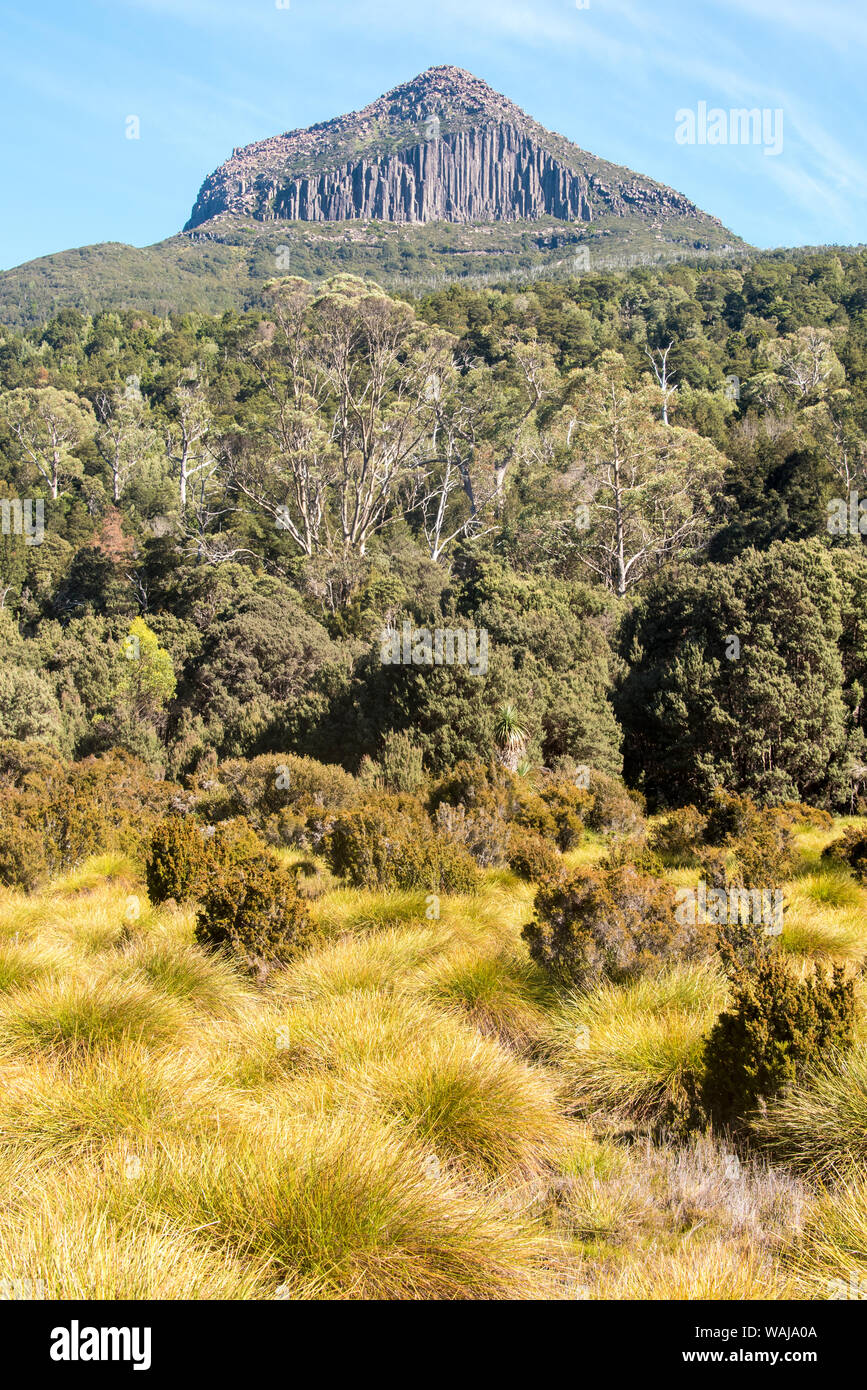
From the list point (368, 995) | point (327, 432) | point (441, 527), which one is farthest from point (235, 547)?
point (368, 995)

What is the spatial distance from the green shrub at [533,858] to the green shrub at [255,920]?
3743 mm

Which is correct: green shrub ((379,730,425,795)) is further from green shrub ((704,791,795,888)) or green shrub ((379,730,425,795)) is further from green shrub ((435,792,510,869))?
green shrub ((704,791,795,888))

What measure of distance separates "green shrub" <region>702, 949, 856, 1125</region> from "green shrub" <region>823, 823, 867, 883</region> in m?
5.84

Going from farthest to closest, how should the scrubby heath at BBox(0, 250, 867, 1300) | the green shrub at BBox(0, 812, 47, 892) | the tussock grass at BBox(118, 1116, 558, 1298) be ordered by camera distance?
the green shrub at BBox(0, 812, 47, 892) → the scrubby heath at BBox(0, 250, 867, 1300) → the tussock grass at BBox(118, 1116, 558, 1298)

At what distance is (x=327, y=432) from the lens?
140 feet

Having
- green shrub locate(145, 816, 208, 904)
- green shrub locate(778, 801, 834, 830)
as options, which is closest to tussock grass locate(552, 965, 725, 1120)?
green shrub locate(145, 816, 208, 904)

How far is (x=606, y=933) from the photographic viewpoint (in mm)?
6445

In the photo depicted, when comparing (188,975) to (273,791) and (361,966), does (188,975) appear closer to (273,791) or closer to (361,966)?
(361,966)

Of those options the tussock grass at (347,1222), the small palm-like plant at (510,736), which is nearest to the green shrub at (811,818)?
the small palm-like plant at (510,736)

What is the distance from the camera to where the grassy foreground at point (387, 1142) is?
3146 mm

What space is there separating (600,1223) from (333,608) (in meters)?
35.4

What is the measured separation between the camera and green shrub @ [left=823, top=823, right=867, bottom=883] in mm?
10016

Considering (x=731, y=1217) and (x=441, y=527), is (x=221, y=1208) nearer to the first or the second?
(x=731, y=1217)

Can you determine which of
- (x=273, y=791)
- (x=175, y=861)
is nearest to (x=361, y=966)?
(x=175, y=861)
